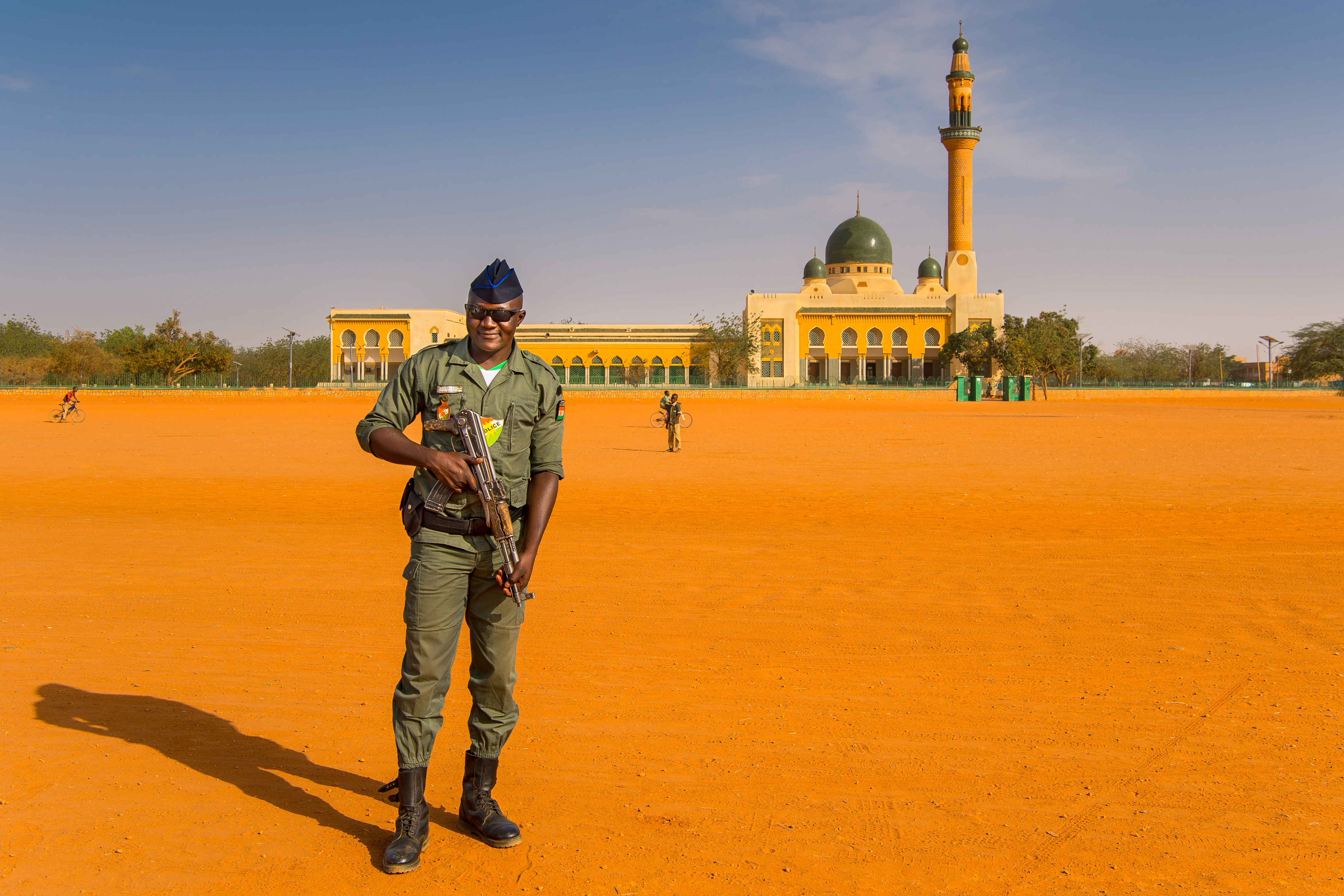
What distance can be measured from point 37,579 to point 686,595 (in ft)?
16.1

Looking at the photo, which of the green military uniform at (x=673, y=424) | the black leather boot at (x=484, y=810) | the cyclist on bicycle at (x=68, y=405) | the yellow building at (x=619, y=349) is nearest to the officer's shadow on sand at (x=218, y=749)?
the black leather boot at (x=484, y=810)

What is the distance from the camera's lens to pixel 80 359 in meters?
66.6

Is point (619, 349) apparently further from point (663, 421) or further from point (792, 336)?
point (663, 421)

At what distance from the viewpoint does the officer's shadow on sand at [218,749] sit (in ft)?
11.8

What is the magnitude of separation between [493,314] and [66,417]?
34.4 metres

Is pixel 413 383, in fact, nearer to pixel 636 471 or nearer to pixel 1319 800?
pixel 1319 800

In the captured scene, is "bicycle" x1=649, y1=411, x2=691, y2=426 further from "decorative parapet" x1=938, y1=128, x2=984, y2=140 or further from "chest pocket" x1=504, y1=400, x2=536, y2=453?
"decorative parapet" x1=938, y1=128, x2=984, y2=140

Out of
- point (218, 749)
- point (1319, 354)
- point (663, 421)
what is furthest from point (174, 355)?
point (1319, 354)

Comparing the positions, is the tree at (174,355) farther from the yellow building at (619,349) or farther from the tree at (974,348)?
the tree at (974,348)

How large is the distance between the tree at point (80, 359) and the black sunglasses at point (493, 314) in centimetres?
6994

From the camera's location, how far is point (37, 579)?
7367 millimetres

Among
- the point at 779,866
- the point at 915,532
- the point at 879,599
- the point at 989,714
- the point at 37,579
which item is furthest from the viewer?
the point at 915,532

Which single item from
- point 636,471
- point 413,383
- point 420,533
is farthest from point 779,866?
point 636,471

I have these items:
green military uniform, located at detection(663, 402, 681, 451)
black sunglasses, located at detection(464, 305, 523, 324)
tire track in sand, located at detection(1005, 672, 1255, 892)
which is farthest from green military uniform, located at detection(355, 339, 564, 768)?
green military uniform, located at detection(663, 402, 681, 451)
